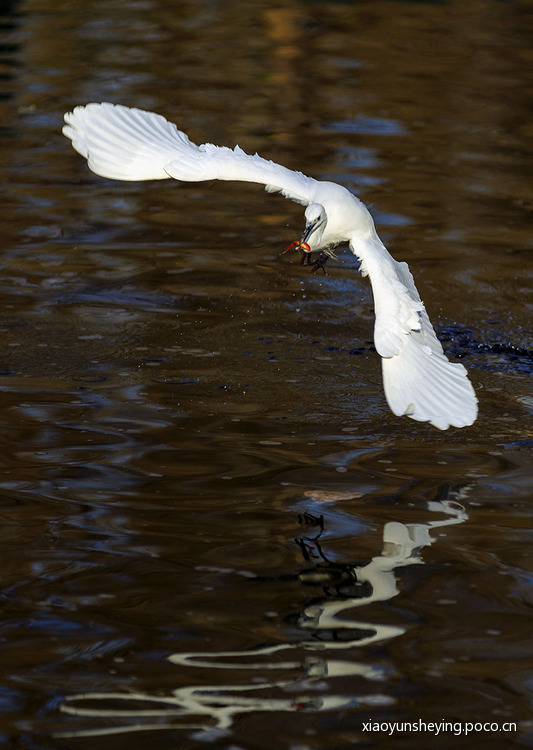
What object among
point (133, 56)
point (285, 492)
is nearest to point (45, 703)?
point (285, 492)

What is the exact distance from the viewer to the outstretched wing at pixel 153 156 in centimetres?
586

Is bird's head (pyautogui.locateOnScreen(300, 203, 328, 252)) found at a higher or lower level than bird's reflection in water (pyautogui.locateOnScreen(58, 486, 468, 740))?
higher

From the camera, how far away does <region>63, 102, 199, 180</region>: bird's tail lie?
5.99m

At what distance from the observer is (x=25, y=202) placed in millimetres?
9758

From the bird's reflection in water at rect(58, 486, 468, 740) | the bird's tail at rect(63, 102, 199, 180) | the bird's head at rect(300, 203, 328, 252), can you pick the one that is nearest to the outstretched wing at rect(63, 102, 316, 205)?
the bird's tail at rect(63, 102, 199, 180)

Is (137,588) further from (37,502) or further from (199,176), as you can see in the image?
(199,176)

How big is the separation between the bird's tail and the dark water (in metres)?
1.17

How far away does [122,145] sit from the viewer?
19.9 ft

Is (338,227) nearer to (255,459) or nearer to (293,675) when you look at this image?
(255,459)

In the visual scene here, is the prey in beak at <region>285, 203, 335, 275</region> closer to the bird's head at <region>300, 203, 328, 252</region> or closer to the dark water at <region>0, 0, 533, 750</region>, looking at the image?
the bird's head at <region>300, 203, 328, 252</region>

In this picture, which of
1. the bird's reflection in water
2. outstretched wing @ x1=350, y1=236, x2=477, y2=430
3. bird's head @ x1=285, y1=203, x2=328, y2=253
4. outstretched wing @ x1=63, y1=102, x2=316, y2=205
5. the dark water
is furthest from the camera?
outstretched wing @ x1=63, y1=102, x2=316, y2=205

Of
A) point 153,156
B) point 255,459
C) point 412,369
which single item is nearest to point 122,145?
point 153,156

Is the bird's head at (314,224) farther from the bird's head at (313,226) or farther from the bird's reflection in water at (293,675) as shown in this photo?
the bird's reflection in water at (293,675)

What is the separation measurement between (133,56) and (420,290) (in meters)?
7.68
